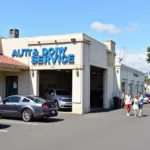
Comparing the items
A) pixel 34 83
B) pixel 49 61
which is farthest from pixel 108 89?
pixel 34 83

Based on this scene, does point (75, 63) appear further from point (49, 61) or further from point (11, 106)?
point (11, 106)

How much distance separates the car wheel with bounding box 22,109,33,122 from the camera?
1562 cm

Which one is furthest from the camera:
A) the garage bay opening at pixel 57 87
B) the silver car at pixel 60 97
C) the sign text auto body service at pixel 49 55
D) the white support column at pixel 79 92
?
the garage bay opening at pixel 57 87

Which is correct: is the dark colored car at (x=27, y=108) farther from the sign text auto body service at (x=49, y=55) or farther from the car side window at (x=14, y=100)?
the sign text auto body service at (x=49, y=55)

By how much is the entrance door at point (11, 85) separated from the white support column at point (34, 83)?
5.00ft

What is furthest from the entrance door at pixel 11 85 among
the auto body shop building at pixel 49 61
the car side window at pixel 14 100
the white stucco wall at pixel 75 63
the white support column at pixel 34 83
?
the car side window at pixel 14 100

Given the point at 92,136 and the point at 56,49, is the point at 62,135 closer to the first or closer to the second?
the point at 92,136

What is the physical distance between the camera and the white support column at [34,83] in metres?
22.7

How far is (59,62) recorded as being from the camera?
22.0 metres

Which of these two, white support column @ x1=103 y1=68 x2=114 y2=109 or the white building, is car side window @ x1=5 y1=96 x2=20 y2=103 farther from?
the white building

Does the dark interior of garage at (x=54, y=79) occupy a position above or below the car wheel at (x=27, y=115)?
above

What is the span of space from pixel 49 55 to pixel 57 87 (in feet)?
41.0

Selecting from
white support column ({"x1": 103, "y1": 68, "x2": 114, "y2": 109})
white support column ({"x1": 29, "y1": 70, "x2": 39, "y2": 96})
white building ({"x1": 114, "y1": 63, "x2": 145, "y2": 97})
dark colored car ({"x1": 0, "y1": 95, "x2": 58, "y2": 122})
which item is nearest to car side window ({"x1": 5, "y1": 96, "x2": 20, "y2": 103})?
dark colored car ({"x1": 0, "y1": 95, "x2": 58, "y2": 122})

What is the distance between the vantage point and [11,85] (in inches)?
941
